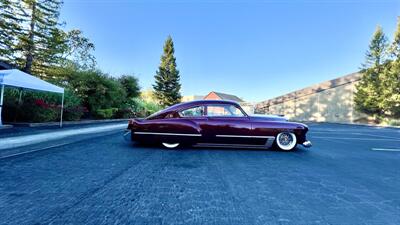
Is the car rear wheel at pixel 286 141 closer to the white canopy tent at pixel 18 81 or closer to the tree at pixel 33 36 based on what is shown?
the white canopy tent at pixel 18 81

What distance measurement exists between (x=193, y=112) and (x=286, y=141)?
2.32 metres

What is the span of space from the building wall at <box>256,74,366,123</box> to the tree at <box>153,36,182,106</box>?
18.8 meters

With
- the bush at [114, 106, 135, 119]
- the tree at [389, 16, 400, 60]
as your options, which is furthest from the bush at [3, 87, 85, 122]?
the tree at [389, 16, 400, 60]

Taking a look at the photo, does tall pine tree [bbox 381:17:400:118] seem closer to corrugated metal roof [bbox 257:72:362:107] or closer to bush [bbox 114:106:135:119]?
corrugated metal roof [bbox 257:72:362:107]

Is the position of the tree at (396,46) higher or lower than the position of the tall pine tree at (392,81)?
higher

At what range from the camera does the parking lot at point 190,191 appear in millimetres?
1891

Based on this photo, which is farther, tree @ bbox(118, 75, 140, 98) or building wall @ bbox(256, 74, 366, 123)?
building wall @ bbox(256, 74, 366, 123)

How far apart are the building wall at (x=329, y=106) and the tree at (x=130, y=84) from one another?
46.4 feet

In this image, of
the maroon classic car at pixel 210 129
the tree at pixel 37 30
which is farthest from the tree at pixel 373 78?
the tree at pixel 37 30

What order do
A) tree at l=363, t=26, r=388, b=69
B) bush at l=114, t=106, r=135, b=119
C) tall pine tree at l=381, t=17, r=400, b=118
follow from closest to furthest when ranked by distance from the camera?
bush at l=114, t=106, r=135, b=119 → tall pine tree at l=381, t=17, r=400, b=118 → tree at l=363, t=26, r=388, b=69

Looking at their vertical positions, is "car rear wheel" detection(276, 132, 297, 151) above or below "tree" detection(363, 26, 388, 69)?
below

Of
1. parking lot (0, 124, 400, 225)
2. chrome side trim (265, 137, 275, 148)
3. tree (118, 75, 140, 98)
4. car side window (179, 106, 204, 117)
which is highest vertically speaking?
tree (118, 75, 140, 98)

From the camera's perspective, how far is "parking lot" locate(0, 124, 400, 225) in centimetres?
189

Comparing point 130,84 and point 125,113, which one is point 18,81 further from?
point 130,84
